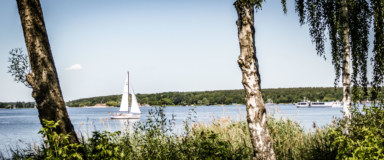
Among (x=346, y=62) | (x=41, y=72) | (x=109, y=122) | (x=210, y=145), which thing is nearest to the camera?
(x=41, y=72)

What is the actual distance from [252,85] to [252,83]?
0.03 m

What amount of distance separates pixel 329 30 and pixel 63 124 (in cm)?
601

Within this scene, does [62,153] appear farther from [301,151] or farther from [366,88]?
[366,88]

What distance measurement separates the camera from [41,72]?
4.57 meters

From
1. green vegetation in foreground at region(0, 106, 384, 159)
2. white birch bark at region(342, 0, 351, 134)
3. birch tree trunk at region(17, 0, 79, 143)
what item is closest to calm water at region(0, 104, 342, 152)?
white birch bark at region(342, 0, 351, 134)

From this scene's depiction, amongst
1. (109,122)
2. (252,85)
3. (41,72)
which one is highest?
(41,72)

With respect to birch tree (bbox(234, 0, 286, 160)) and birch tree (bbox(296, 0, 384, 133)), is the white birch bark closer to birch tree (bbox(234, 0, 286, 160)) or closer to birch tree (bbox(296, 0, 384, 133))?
birch tree (bbox(296, 0, 384, 133))

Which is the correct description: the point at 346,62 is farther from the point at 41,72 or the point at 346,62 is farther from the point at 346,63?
the point at 41,72

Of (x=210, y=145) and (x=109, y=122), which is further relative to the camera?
(x=109, y=122)

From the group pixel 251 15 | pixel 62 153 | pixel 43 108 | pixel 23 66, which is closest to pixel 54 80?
pixel 43 108

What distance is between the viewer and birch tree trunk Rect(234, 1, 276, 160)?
470cm

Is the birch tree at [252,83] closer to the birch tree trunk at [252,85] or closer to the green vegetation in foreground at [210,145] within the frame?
the birch tree trunk at [252,85]

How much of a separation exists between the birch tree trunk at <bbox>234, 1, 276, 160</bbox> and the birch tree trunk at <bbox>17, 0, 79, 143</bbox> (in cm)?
256

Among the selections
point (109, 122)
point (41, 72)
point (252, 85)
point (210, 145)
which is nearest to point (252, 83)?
point (252, 85)
